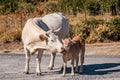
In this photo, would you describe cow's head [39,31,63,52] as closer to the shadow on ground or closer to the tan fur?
the tan fur

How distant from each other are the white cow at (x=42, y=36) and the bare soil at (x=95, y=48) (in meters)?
6.28

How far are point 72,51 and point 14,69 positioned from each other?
3.04 m

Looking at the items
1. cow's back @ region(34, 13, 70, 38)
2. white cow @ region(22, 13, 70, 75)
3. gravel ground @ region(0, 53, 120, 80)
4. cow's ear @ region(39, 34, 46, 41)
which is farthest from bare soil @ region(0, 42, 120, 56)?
cow's ear @ region(39, 34, 46, 41)

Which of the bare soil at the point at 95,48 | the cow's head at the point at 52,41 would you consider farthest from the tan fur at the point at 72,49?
the bare soil at the point at 95,48

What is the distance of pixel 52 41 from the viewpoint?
49.9 ft

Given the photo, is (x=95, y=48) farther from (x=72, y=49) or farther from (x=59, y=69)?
(x=72, y=49)

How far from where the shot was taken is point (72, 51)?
15.5 m

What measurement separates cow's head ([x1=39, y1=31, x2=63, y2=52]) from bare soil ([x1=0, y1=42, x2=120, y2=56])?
8.74 m

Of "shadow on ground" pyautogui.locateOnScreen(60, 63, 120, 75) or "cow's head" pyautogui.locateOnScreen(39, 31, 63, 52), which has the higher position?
"cow's head" pyautogui.locateOnScreen(39, 31, 63, 52)

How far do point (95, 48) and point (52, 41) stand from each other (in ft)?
33.9

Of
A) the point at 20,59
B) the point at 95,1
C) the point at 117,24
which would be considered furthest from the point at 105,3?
the point at 20,59

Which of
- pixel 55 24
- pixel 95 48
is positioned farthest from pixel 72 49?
pixel 95 48

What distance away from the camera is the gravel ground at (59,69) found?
605 inches

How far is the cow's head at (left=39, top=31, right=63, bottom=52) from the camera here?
15.0m
